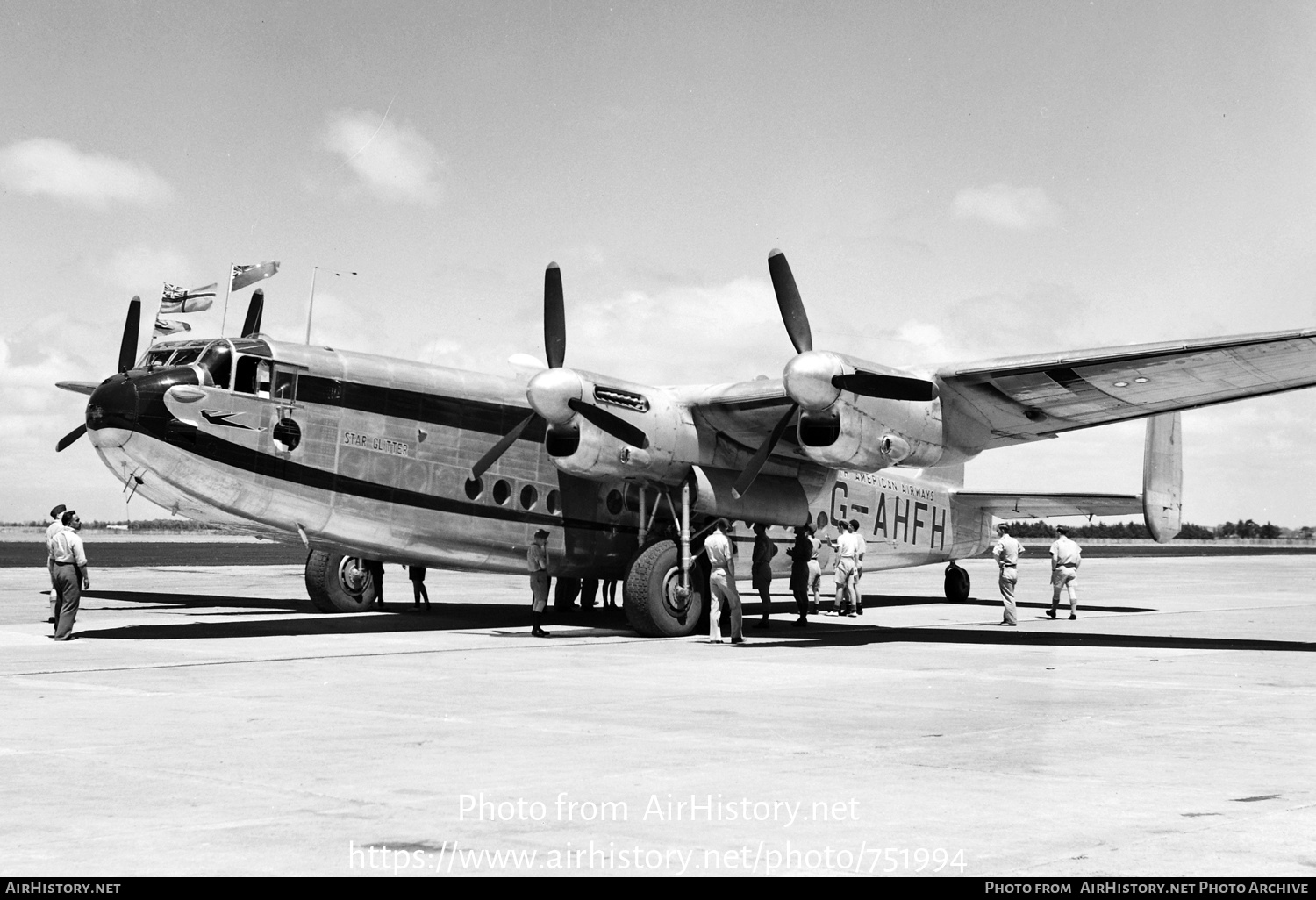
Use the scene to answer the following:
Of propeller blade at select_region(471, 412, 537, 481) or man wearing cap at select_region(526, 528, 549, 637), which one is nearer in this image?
man wearing cap at select_region(526, 528, 549, 637)

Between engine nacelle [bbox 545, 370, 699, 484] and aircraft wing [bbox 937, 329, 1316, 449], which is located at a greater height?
aircraft wing [bbox 937, 329, 1316, 449]

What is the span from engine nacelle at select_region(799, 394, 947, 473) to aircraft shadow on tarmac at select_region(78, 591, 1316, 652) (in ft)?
8.42

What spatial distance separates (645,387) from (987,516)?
12189 millimetres

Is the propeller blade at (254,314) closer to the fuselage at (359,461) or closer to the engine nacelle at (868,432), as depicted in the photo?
the fuselage at (359,461)

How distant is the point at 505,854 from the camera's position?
5.39m

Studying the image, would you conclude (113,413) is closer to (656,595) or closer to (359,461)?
(359,461)

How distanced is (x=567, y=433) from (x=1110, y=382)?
7.65m

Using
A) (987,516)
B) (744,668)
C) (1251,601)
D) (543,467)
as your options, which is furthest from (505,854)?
(1251,601)

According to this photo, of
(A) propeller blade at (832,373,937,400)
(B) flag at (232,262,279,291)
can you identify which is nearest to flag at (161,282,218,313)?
(B) flag at (232,262,279,291)

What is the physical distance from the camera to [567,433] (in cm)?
1862

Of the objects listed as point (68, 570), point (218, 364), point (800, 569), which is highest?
point (218, 364)

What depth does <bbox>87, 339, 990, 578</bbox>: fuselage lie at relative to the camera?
1697cm

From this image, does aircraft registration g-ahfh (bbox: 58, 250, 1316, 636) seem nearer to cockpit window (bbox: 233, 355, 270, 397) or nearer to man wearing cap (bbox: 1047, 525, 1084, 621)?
cockpit window (bbox: 233, 355, 270, 397)

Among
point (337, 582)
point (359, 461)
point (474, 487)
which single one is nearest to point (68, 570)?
point (359, 461)
